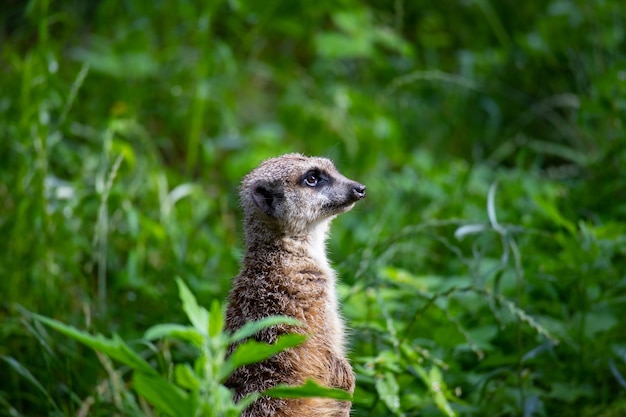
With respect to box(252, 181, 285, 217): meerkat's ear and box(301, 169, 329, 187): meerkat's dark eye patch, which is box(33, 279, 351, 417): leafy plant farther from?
box(301, 169, 329, 187): meerkat's dark eye patch

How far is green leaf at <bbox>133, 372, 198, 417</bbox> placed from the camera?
1.74 m

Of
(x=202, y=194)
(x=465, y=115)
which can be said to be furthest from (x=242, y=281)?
(x=465, y=115)

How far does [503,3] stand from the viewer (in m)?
7.34

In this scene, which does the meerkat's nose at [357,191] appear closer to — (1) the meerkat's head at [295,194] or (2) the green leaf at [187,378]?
(1) the meerkat's head at [295,194]

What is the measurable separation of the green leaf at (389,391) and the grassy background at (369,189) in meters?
0.01

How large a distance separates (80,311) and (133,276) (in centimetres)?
29

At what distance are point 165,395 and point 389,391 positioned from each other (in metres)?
1.20

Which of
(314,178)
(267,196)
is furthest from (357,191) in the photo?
(267,196)

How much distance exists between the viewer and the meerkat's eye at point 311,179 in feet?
10.8

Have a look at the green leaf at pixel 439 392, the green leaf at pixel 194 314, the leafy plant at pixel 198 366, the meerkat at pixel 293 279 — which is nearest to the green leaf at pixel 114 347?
the leafy plant at pixel 198 366

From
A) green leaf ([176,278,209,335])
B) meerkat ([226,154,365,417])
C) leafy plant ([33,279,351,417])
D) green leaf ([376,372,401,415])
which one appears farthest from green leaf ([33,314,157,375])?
green leaf ([376,372,401,415])

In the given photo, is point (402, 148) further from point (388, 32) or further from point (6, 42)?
point (6, 42)

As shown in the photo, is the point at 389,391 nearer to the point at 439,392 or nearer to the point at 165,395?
the point at 439,392

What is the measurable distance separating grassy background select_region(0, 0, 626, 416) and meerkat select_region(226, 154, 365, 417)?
174mm
